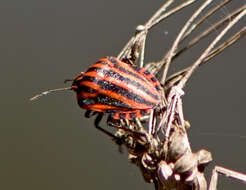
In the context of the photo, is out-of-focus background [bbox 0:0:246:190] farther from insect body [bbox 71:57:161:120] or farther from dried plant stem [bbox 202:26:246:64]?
dried plant stem [bbox 202:26:246:64]

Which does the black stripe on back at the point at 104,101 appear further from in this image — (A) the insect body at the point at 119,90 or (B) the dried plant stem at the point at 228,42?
(B) the dried plant stem at the point at 228,42

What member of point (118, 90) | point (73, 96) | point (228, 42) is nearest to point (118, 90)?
point (118, 90)

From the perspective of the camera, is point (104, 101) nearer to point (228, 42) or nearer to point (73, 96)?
point (228, 42)

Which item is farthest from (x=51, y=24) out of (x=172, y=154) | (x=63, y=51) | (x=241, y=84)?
(x=172, y=154)

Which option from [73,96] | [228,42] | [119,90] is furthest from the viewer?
[73,96]

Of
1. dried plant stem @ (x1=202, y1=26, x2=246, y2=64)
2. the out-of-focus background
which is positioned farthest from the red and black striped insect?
the out-of-focus background

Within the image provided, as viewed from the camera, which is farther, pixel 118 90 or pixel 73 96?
pixel 73 96

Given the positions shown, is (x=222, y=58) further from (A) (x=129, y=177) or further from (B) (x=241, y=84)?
(A) (x=129, y=177)
